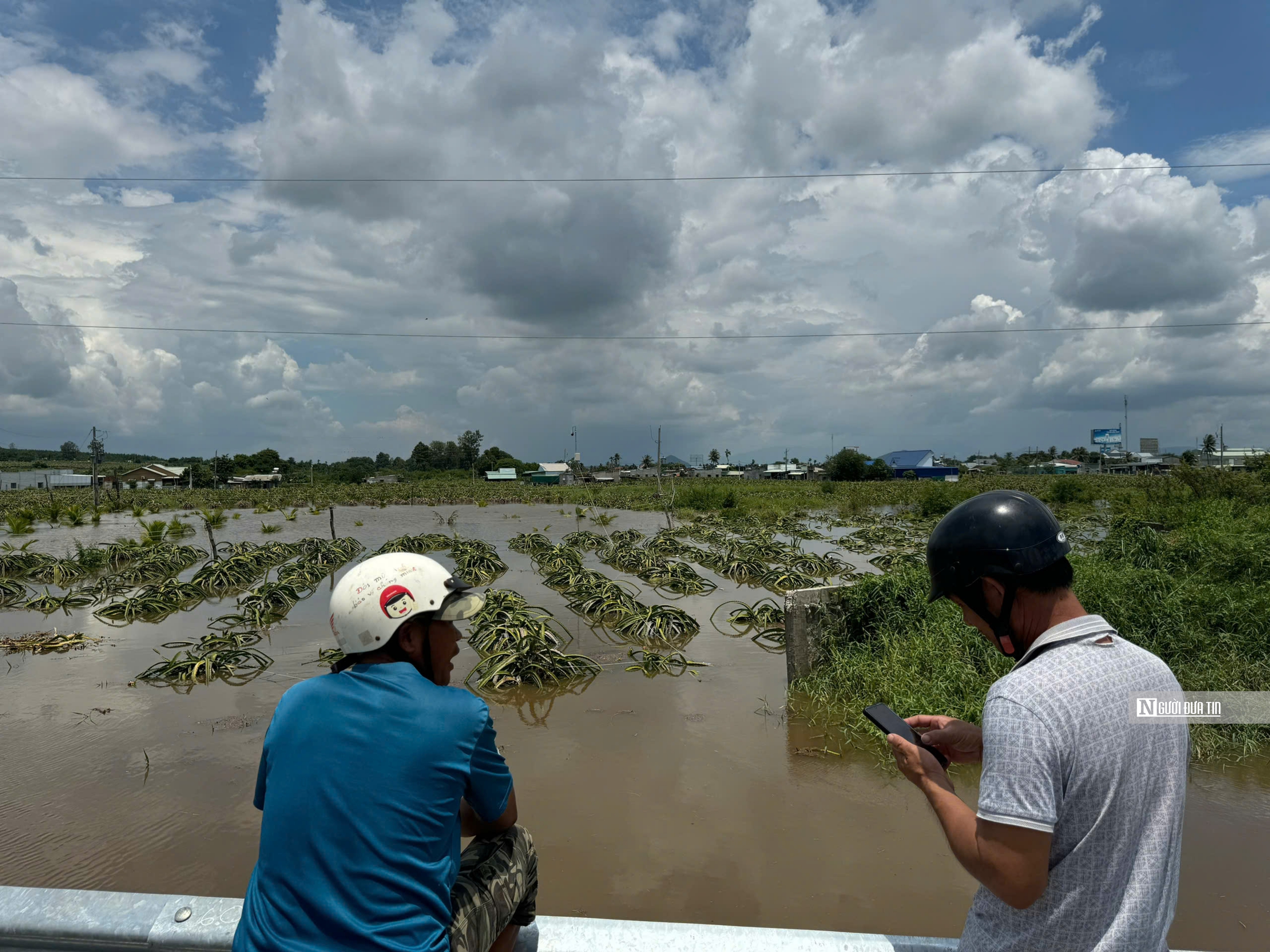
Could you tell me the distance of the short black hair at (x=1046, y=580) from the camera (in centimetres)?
158

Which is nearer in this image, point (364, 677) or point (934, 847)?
point (364, 677)

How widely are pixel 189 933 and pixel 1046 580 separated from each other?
2.17 m

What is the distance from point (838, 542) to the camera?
18734 millimetres

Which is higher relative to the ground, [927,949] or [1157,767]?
[1157,767]

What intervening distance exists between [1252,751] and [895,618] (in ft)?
9.03

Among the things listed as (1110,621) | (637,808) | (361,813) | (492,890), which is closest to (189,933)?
(361,813)

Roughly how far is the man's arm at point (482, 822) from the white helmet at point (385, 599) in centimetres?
56

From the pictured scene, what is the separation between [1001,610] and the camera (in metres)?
1.63

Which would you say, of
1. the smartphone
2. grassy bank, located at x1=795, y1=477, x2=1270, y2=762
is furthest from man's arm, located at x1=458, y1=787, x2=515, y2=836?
grassy bank, located at x1=795, y1=477, x2=1270, y2=762

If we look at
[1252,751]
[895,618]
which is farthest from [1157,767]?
[895,618]

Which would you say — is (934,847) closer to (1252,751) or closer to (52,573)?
(1252,751)

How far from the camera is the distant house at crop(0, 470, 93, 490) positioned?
66.0 m

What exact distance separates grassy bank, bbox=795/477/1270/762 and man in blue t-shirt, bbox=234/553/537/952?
4.59 metres

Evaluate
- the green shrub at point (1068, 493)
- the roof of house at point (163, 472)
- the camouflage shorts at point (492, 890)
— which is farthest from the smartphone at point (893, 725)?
the roof of house at point (163, 472)
